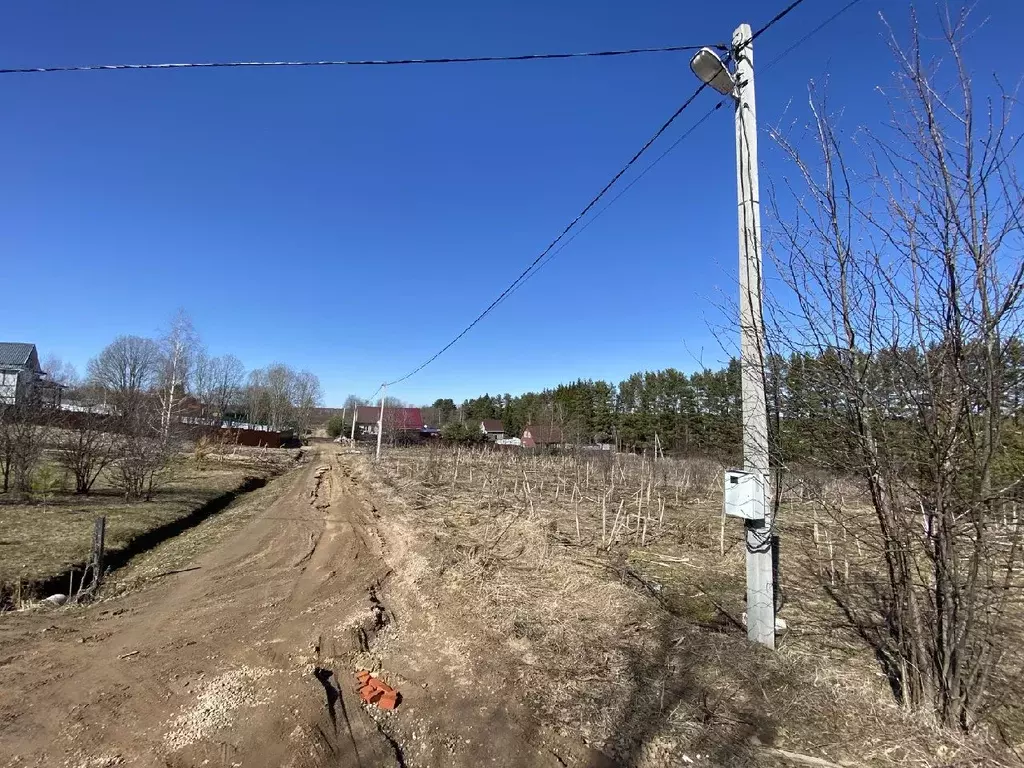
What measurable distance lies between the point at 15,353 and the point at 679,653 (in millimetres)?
67113

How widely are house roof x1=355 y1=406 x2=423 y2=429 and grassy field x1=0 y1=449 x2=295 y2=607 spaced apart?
30.9 m

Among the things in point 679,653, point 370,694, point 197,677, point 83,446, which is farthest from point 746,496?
point 83,446

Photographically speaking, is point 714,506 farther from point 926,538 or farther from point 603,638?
point 926,538

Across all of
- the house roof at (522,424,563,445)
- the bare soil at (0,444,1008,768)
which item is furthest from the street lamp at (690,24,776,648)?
the house roof at (522,424,563,445)

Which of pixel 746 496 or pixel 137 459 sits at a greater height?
pixel 746 496

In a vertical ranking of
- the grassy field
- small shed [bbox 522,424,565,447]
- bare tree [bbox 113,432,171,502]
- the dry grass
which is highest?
small shed [bbox 522,424,565,447]

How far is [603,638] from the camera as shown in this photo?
487 centimetres

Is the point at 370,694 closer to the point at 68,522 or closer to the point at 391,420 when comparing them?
the point at 68,522

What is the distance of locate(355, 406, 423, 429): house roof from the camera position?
50125 mm

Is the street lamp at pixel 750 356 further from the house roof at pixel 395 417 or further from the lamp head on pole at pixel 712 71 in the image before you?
the house roof at pixel 395 417

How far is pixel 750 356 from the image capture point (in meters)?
4.11

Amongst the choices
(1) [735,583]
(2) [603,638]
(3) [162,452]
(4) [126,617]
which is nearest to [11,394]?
(3) [162,452]

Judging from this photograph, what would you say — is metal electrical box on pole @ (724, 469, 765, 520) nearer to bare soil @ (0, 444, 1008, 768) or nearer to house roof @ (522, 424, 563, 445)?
bare soil @ (0, 444, 1008, 768)

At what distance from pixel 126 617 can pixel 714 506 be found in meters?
14.8
